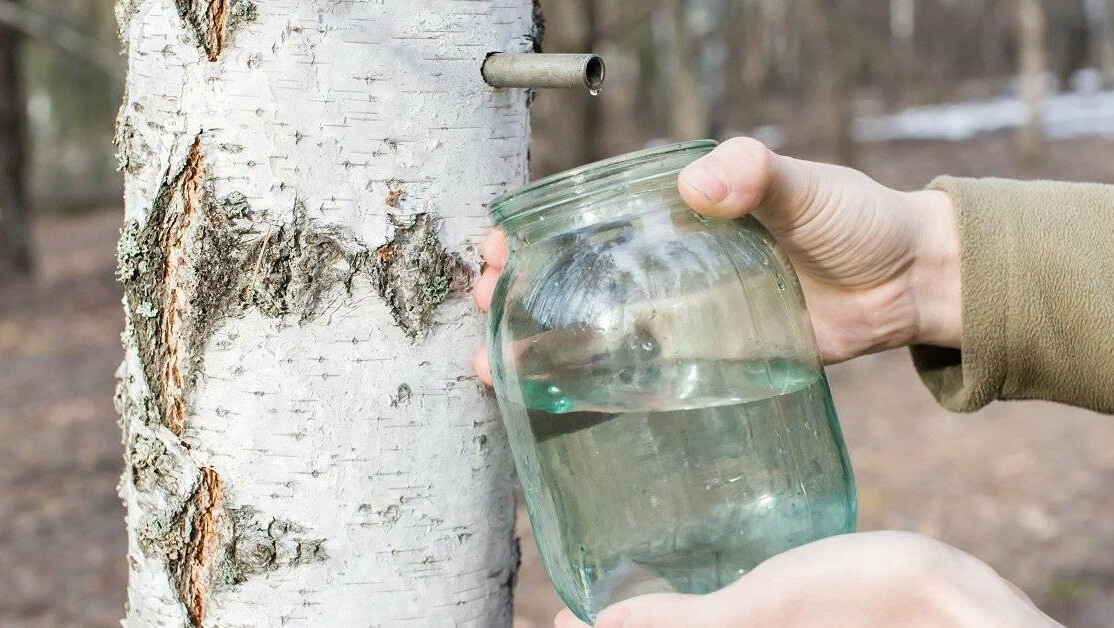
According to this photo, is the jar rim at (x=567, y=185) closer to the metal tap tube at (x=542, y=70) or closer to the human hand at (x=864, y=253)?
the metal tap tube at (x=542, y=70)

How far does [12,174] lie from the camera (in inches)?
424

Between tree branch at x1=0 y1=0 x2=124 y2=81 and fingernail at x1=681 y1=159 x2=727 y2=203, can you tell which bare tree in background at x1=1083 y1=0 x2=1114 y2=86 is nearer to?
tree branch at x1=0 y1=0 x2=124 y2=81

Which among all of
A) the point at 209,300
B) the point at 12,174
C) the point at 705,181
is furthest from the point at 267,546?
the point at 12,174

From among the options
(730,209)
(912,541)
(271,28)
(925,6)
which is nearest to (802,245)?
(730,209)

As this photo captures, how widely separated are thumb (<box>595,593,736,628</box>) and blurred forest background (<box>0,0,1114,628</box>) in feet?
9.90

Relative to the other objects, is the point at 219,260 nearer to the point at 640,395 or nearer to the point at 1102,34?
the point at 640,395

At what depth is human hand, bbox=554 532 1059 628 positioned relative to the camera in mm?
1120

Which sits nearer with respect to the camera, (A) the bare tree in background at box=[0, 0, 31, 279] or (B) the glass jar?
(B) the glass jar

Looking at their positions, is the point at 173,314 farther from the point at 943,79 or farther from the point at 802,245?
the point at 943,79

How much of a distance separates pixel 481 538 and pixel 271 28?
66 centimetres

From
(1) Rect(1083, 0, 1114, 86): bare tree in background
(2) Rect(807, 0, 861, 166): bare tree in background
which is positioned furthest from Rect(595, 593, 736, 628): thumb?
(1) Rect(1083, 0, 1114, 86): bare tree in background

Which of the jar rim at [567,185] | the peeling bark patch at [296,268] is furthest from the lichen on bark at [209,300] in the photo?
the jar rim at [567,185]

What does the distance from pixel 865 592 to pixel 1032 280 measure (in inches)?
36.1

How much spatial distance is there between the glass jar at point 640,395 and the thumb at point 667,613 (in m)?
0.08
